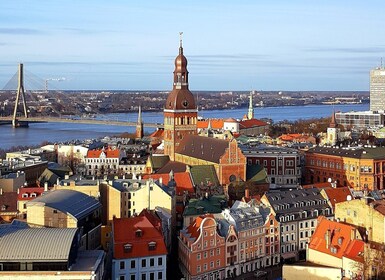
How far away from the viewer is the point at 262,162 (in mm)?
42000

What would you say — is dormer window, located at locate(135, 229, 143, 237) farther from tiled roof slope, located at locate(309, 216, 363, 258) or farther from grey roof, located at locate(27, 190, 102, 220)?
tiled roof slope, located at locate(309, 216, 363, 258)

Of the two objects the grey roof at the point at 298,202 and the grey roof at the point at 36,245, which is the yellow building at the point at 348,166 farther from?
the grey roof at the point at 36,245

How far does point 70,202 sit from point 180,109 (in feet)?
52.8

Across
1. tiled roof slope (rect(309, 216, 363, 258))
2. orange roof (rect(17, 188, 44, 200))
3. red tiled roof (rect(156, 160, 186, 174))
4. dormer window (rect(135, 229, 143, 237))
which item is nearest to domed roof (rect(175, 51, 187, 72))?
red tiled roof (rect(156, 160, 186, 174))

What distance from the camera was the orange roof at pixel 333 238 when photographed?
867 inches

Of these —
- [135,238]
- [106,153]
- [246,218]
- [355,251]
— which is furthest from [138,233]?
[106,153]

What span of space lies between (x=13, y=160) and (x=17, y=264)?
24167 millimetres

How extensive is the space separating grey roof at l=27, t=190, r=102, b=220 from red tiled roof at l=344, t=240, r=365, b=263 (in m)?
8.82

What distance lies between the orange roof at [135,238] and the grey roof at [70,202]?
6.56 feet

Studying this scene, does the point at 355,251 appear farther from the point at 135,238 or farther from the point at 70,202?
the point at 70,202

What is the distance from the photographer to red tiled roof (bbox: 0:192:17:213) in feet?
88.9

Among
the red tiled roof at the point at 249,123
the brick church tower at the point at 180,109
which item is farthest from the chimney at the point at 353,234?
the red tiled roof at the point at 249,123

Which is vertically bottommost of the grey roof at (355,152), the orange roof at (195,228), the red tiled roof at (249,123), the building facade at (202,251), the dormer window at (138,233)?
the building facade at (202,251)

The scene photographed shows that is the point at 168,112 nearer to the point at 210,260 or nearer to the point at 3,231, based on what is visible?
the point at 210,260
